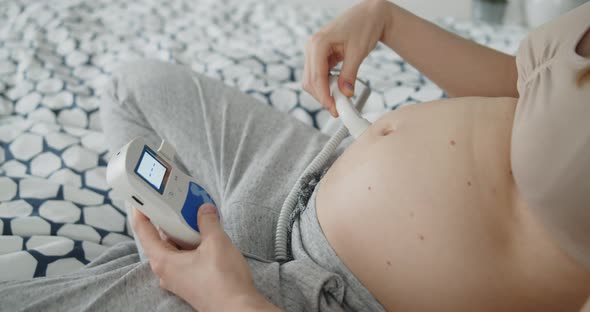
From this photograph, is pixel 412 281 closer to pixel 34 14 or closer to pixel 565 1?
pixel 34 14

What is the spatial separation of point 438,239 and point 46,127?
83cm

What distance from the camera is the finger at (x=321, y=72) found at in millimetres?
777

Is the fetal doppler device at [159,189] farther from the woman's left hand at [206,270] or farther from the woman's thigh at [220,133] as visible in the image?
the woman's thigh at [220,133]

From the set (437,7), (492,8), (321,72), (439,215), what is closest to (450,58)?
(321,72)

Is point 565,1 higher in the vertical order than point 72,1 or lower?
higher

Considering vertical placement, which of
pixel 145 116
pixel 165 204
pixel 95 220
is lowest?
pixel 95 220

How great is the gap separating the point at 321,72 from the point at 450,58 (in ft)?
0.75

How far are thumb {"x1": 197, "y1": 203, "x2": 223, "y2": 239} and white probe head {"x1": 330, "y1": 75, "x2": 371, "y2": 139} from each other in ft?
0.89

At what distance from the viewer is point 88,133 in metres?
1.03

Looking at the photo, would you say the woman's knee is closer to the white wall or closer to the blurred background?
the blurred background

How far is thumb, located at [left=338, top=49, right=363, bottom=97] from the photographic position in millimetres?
779

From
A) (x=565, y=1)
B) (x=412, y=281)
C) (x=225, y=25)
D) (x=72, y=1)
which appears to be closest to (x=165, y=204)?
(x=412, y=281)

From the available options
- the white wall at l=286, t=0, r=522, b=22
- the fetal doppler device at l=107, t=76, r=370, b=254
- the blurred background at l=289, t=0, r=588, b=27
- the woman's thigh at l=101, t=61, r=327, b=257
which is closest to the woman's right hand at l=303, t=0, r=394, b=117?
the woman's thigh at l=101, t=61, r=327, b=257

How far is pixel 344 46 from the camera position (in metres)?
0.80
